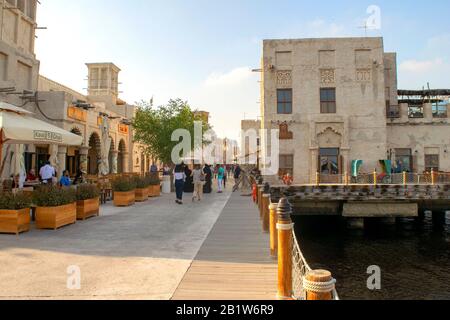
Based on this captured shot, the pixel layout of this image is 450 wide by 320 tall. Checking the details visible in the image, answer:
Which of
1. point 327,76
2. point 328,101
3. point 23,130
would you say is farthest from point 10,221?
point 327,76

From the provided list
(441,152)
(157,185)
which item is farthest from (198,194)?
(441,152)

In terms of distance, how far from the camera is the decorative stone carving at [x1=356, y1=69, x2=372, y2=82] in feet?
84.6

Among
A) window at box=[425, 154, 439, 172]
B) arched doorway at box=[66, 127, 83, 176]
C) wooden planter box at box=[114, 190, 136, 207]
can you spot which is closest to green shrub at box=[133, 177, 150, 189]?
wooden planter box at box=[114, 190, 136, 207]

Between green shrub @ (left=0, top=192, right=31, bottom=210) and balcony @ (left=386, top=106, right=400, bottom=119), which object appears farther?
balcony @ (left=386, top=106, right=400, bottom=119)

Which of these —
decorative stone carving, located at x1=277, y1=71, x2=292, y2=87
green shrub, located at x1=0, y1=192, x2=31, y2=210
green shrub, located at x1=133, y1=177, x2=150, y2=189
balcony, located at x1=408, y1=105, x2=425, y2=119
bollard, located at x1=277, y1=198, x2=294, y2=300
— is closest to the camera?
bollard, located at x1=277, y1=198, x2=294, y2=300

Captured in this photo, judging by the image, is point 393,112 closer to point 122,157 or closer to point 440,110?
point 440,110

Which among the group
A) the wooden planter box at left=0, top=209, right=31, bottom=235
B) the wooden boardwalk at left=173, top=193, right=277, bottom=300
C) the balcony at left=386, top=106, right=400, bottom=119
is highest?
the balcony at left=386, top=106, right=400, bottom=119

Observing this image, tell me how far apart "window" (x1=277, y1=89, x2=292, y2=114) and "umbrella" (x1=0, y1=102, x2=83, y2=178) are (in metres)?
18.6

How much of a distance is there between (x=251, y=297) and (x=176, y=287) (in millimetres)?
1014

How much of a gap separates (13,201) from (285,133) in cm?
2066

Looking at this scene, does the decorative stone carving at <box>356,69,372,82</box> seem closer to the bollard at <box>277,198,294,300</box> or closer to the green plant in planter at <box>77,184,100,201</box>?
the green plant in planter at <box>77,184,100,201</box>

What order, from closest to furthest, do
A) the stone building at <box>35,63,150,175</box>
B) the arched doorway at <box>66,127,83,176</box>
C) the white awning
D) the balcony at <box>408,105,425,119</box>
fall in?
the white awning, the stone building at <box>35,63,150,175</box>, the arched doorway at <box>66,127,83,176</box>, the balcony at <box>408,105,425,119</box>

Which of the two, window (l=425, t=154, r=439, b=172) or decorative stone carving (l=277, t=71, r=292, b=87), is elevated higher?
decorative stone carving (l=277, t=71, r=292, b=87)

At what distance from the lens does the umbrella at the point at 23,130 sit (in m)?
8.24
